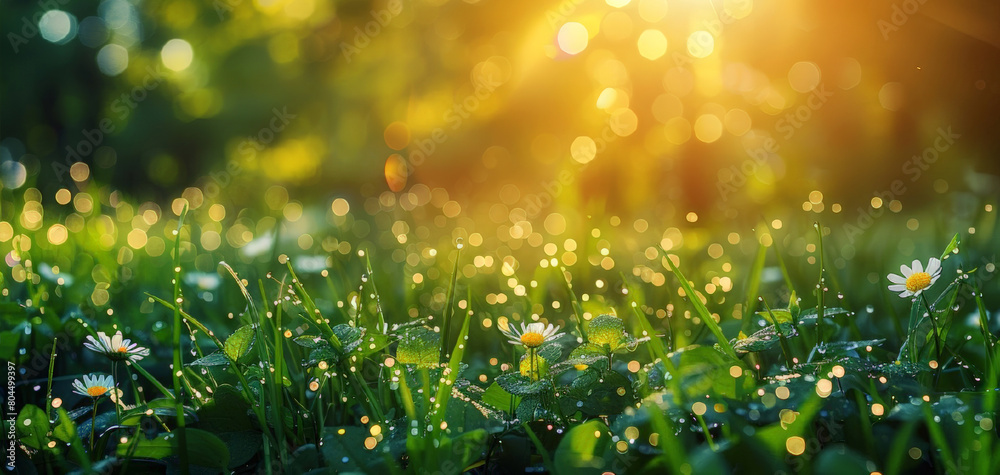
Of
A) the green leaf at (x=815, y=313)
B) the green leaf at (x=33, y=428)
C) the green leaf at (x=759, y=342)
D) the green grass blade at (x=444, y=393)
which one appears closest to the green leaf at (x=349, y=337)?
the green grass blade at (x=444, y=393)

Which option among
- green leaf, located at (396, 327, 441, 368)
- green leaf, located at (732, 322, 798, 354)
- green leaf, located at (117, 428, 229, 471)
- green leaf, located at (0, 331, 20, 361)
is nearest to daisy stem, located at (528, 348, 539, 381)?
green leaf, located at (396, 327, 441, 368)

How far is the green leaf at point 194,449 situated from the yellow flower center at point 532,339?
341mm

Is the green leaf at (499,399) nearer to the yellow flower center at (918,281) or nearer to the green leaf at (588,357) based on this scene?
the green leaf at (588,357)

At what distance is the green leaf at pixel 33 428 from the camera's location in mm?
828

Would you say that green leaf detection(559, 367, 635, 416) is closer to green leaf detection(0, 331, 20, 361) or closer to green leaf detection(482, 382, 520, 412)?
green leaf detection(482, 382, 520, 412)

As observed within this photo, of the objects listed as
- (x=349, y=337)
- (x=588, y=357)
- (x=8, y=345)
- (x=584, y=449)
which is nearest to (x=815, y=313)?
(x=588, y=357)

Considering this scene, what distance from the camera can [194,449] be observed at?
762 mm

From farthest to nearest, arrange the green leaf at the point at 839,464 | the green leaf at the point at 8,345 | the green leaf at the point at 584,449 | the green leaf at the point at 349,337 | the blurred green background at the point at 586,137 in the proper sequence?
the blurred green background at the point at 586,137 → the green leaf at the point at 8,345 → the green leaf at the point at 349,337 → the green leaf at the point at 584,449 → the green leaf at the point at 839,464

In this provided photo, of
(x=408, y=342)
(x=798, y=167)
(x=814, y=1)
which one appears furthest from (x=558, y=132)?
(x=408, y=342)

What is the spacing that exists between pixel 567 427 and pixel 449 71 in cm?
A: 233

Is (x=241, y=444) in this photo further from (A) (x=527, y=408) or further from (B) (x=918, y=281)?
(B) (x=918, y=281)

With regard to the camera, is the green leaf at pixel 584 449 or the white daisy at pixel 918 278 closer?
the green leaf at pixel 584 449

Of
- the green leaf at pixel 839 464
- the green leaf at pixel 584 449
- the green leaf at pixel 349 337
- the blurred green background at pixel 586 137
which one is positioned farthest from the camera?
the blurred green background at pixel 586 137

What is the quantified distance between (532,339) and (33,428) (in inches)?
22.8
